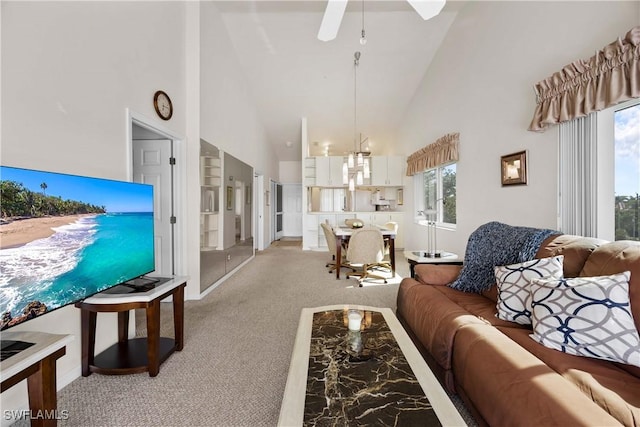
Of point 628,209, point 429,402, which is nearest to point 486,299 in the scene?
point 628,209

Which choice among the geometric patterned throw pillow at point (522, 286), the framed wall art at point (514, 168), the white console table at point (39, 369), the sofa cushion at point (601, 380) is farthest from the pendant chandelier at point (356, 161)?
the white console table at point (39, 369)

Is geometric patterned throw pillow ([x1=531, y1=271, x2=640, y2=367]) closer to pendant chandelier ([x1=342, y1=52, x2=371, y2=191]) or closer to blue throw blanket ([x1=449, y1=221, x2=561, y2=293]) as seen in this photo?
blue throw blanket ([x1=449, y1=221, x2=561, y2=293])

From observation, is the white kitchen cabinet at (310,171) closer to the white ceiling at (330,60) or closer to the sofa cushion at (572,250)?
the white ceiling at (330,60)

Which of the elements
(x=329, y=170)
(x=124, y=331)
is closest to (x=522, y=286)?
(x=124, y=331)

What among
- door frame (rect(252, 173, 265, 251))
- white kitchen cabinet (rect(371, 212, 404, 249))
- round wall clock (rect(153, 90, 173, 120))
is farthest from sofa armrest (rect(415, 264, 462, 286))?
door frame (rect(252, 173, 265, 251))

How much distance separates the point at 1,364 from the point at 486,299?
2.66 metres

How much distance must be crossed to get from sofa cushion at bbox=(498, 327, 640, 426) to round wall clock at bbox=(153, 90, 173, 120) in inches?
130

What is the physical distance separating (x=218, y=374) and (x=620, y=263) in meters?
2.37

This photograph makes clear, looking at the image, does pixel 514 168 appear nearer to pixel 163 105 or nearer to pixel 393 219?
pixel 163 105

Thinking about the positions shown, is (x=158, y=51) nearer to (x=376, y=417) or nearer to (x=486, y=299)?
(x=376, y=417)

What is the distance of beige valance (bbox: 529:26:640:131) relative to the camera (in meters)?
1.73

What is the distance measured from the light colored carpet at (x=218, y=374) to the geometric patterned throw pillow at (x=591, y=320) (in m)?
1.47

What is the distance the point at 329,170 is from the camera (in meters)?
7.15

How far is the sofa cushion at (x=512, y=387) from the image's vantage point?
0.92 meters
